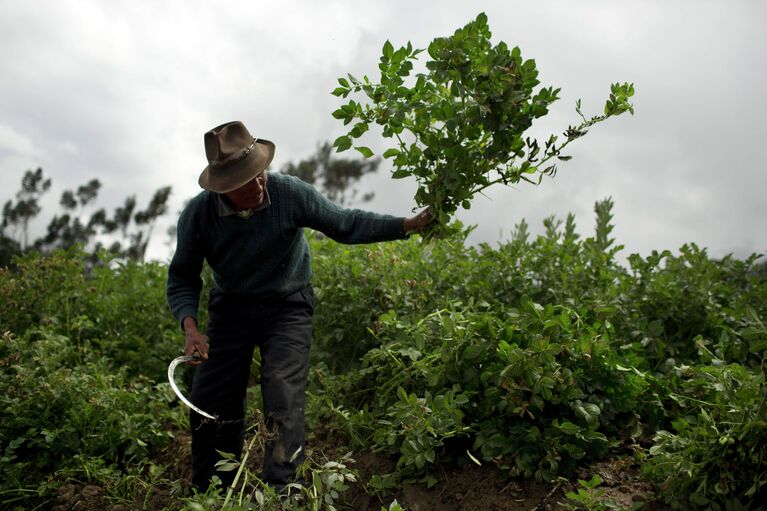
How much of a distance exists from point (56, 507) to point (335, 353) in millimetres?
1957

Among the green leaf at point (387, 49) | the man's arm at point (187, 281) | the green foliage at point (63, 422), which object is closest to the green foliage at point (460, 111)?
the green leaf at point (387, 49)

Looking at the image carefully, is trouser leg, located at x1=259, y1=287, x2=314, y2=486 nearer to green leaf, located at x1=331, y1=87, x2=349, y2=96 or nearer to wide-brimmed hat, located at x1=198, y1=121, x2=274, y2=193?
wide-brimmed hat, located at x1=198, y1=121, x2=274, y2=193

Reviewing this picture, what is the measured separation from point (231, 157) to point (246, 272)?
0.64 meters

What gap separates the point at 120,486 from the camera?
4383 millimetres

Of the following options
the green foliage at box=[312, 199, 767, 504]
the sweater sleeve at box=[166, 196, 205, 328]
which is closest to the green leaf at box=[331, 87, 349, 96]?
the sweater sleeve at box=[166, 196, 205, 328]

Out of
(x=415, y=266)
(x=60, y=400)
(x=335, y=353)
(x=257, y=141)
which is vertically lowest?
(x=60, y=400)

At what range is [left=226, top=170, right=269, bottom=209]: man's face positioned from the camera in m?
3.72

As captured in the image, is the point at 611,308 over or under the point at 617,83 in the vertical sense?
under

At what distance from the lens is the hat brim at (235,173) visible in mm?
3643

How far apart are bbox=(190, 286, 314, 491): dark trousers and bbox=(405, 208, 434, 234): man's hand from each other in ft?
2.49

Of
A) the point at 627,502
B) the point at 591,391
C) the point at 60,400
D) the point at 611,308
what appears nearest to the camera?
the point at 627,502

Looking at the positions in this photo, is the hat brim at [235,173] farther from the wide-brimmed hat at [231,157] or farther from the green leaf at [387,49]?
the green leaf at [387,49]

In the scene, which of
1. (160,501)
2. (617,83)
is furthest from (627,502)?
(160,501)

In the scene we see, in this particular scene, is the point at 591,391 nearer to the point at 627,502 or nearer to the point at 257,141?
the point at 627,502
